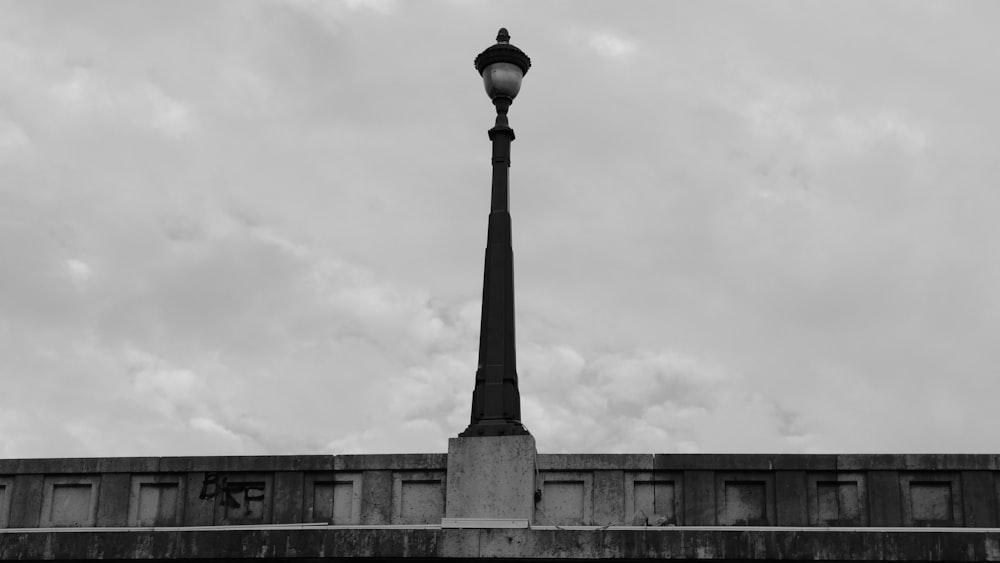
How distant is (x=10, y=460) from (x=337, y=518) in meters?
3.91

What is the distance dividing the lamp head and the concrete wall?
3858 mm

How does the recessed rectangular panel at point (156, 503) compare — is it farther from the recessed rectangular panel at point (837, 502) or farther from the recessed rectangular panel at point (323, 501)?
the recessed rectangular panel at point (837, 502)

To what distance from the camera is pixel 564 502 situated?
44.8ft

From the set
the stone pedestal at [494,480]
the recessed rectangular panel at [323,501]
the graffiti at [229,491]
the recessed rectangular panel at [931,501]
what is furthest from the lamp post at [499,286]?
the recessed rectangular panel at [931,501]

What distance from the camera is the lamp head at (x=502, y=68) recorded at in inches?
540

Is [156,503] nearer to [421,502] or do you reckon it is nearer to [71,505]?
[71,505]

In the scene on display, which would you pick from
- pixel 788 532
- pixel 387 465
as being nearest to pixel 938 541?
pixel 788 532

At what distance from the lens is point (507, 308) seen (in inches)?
516

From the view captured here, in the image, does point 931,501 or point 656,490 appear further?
point 656,490

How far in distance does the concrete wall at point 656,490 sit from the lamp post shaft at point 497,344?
1035mm

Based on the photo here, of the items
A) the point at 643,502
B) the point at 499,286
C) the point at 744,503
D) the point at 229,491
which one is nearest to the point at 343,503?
the point at 229,491

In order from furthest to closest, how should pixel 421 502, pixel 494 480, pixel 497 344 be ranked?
pixel 421 502, pixel 497 344, pixel 494 480

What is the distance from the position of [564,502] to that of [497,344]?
6.36ft

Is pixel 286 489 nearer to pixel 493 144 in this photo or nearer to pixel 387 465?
pixel 387 465
